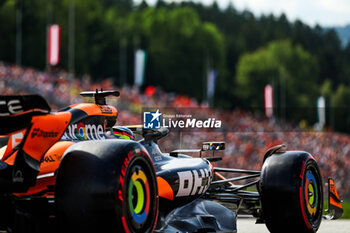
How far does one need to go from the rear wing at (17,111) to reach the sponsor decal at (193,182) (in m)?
2.29

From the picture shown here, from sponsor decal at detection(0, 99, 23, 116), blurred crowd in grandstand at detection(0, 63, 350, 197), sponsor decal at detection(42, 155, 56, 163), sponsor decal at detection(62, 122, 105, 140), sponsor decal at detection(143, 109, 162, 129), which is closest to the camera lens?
sponsor decal at detection(0, 99, 23, 116)

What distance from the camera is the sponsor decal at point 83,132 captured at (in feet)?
21.8

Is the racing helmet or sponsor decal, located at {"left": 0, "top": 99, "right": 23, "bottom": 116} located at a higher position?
sponsor decal, located at {"left": 0, "top": 99, "right": 23, "bottom": 116}

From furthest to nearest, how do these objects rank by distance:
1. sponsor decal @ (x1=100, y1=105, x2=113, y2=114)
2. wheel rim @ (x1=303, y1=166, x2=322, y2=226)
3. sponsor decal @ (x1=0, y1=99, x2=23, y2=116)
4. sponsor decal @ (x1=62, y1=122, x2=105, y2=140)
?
wheel rim @ (x1=303, y1=166, x2=322, y2=226), sponsor decal @ (x1=100, y1=105, x2=113, y2=114), sponsor decal @ (x1=62, y1=122, x2=105, y2=140), sponsor decal @ (x1=0, y1=99, x2=23, y2=116)

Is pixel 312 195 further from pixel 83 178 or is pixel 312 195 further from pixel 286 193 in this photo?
pixel 83 178

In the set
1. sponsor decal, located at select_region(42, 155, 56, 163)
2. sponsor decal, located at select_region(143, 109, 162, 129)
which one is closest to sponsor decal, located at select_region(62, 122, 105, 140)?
sponsor decal, located at select_region(42, 155, 56, 163)

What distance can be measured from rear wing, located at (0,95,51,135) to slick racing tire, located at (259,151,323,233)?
10.2 feet

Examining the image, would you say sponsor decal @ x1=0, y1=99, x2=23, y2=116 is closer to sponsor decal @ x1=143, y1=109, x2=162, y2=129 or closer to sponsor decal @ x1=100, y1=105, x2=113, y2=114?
sponsor decal @ x1=100, y1=105, x2=113, y2=114

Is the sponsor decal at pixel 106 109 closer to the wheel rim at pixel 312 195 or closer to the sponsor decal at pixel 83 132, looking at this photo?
the sponsor decal at pixel 83 132

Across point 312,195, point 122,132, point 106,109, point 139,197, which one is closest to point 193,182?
point 122,132

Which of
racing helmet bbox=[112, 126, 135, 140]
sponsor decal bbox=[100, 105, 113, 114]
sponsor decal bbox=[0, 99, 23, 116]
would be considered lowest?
racing helmet bbox=[112, 126, 135, 140]

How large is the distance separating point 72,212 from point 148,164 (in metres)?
0.91

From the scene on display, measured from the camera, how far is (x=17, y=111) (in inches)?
222

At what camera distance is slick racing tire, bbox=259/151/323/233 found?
7914mm
